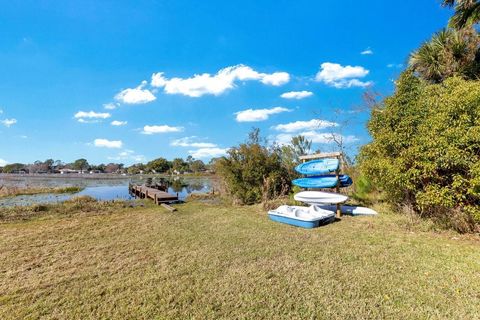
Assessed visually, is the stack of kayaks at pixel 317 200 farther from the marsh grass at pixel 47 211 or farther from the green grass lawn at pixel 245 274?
the marsh grass at pixel 47 211

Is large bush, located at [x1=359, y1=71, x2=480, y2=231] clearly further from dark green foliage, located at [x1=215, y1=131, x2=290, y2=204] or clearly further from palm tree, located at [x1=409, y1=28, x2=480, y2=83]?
dark green foliage, located at [x1=215, y1=131, x2=290, y2=204]

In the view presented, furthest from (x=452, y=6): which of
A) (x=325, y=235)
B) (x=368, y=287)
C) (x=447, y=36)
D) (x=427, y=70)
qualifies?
(x=368, y=287)

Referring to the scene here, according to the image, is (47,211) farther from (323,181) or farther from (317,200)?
(323,181)

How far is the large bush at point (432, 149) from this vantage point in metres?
4.26

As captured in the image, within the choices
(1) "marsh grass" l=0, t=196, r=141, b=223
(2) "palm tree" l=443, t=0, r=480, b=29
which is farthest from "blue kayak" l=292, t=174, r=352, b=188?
(1) "marsh grass" l=0, t=196, r=141, b=223

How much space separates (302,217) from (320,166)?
7.31 feet

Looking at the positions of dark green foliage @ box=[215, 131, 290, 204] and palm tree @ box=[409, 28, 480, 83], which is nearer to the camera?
palm tree @ box=[409, 28, 480, 83]

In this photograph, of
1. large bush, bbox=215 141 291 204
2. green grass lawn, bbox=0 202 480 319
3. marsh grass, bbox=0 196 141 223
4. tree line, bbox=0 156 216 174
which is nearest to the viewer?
green grass lawn, bbox=0 202 480 319

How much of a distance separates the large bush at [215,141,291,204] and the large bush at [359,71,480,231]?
13.9 ft

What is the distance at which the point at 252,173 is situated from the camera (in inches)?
384

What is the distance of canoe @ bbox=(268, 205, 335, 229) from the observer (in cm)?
550

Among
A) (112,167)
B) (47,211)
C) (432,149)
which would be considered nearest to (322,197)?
(432,149)

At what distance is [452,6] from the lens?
783 centimetres

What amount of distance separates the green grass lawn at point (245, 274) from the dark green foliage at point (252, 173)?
4.35 m
